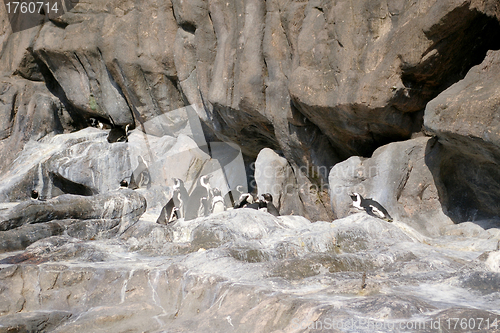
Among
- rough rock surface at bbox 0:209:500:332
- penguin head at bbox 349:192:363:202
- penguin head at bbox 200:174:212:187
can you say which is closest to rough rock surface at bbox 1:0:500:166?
penguin head at bbox 200:174:212:187

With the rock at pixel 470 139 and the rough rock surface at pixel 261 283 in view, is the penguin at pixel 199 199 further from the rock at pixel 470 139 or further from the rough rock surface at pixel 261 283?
the rock at pixel 470 139

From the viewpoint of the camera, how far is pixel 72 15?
587 inches

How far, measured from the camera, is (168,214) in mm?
10281

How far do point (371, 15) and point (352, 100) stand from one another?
152cm

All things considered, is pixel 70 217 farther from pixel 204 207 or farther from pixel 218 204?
pixel 204 207

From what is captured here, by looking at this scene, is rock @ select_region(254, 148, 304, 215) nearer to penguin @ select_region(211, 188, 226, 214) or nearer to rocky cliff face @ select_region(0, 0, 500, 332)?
rocky cliff face @ select_region(0, 0, 500, 332)

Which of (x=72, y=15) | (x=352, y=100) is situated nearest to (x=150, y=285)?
(x=352, y=100)

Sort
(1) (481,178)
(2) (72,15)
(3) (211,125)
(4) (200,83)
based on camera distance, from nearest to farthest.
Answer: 1. (1) (481,178)
2. (4) (200,83)
3. (3) (211,125)
4. (2) (72,15)

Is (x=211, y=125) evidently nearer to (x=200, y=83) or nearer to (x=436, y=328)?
(x=200, y=83)

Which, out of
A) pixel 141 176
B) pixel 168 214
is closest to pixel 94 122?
pixel 141 176

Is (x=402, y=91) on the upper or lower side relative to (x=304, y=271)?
upper

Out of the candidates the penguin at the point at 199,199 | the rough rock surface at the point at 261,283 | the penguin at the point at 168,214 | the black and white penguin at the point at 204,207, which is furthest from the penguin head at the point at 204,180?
the rough rock surface at the point at 261,283

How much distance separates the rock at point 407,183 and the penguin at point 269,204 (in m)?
1.77

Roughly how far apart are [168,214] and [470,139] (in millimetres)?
6320
